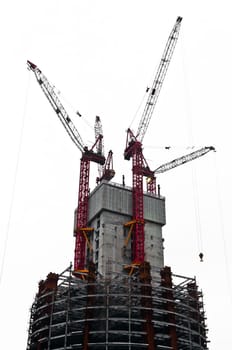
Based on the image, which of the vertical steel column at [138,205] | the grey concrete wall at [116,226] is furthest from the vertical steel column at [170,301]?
the grey concrete wall at [116,226]

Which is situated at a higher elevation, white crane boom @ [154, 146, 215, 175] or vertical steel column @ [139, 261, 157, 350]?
white crane boom @ [154, 146, 215, 175]

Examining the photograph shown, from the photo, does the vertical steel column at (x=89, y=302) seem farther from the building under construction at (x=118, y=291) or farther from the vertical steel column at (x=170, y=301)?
the vertical steel column at (x=170, y=301)

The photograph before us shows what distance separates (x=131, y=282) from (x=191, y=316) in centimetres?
1359

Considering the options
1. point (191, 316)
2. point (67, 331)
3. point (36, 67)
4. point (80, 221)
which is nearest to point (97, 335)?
point (67, 331)

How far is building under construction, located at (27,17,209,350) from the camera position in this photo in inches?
3189

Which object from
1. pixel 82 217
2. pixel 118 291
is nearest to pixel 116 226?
pixel 82 217

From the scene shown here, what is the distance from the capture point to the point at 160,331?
84.9 meters

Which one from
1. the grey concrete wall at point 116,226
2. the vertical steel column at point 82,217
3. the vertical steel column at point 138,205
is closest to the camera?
the grey concrete wall at point 116,226

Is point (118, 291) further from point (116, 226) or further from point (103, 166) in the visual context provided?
point (103, 166)

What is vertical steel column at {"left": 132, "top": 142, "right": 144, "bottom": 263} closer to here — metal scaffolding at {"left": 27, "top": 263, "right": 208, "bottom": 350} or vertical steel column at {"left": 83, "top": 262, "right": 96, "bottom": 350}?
metal scaffolding at {"left": 27, "top": 263, "right": 208, "bottom": 350}

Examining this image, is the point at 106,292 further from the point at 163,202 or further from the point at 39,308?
the point at 163,202

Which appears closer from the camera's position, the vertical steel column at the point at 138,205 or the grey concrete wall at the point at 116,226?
the grey concrete wall at the point at 116,226

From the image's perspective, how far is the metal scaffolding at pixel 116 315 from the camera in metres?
79.9

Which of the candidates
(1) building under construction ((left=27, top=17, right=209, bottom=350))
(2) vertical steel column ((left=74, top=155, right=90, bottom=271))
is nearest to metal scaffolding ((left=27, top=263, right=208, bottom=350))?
(1) building under construction ((left=27, top=17, right=209, bottom=350))
